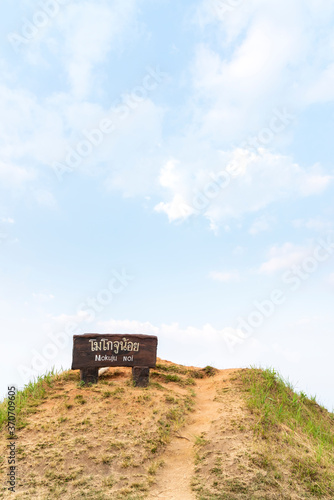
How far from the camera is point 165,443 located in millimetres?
8461

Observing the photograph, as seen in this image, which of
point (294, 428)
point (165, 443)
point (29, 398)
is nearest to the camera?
point (165, 443)

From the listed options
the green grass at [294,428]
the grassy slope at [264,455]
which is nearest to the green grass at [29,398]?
the grassy slope at [264,455]

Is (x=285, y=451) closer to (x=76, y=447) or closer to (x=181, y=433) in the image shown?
(x=181, y=433)

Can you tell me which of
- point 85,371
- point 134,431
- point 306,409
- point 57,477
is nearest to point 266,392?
point 306,409

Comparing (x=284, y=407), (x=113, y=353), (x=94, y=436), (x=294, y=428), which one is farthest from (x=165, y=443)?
(x=284, y=407)

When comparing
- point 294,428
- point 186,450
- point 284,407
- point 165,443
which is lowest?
point 186,450

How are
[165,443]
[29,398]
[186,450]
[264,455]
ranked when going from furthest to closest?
[29,398] < [165,443] < [186,450] < [264,455]

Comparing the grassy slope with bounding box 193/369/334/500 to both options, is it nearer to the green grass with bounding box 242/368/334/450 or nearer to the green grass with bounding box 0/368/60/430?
the green grass with bounding box 242/368/334/450

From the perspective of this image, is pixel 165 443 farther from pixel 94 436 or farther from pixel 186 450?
pixel 94 436

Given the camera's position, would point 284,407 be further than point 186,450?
Yes

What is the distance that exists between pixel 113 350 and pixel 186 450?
3542mm

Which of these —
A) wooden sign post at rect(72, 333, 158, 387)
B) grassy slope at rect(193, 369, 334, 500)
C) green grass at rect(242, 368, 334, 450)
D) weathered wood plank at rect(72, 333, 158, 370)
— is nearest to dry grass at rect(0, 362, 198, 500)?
wooden sign post at rect(72, 333, 158, 387)

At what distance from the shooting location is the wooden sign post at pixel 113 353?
418 inches

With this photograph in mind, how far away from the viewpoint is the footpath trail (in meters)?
7.01
